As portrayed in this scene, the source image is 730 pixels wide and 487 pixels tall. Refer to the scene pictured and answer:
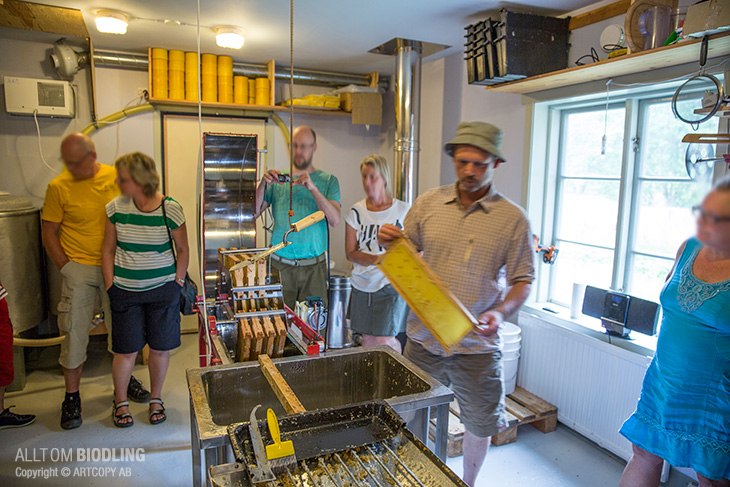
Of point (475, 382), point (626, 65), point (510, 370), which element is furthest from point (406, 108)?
point (475, 382)

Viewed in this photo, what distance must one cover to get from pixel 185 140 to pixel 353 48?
2.25 metres

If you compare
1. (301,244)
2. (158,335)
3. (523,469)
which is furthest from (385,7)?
(523,469)

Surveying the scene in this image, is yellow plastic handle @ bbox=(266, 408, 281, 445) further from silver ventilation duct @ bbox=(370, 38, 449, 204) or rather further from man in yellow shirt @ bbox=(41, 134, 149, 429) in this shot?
silver ventilation duct @ bbox=(370, 38, 449, 204)

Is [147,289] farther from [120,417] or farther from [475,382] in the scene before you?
[475,382]

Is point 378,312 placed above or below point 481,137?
below

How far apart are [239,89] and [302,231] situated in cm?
181

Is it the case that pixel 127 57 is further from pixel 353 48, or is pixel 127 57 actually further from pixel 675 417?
pixel 675 417

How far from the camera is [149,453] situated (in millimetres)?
2381

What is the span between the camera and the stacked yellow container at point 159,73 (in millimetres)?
1300

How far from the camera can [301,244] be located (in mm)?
2764

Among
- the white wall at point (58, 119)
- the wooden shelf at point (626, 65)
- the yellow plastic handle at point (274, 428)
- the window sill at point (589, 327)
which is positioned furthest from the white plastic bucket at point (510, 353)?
the white wall at point (58, 119)

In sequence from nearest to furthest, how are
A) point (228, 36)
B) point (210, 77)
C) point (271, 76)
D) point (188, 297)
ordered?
1. point (188, 297)
2. point (228, 36)
3. point (210, 77)
4. point (271, 76)

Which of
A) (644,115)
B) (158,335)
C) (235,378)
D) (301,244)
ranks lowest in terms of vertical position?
(158,335)

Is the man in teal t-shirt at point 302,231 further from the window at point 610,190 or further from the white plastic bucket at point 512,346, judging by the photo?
the window at point 610,190
